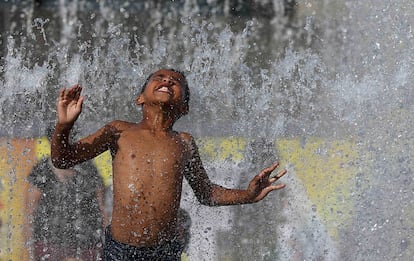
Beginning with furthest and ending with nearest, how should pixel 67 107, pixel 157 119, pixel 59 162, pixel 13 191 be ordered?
1. pixel 13 191
2. pixel 157 119
3. pixel 59 162
4. pixel 67 107

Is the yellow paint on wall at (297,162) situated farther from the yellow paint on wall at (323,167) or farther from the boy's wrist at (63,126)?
the boy's wrist at (63,126)

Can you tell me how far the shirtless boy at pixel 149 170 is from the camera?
8.61 feet

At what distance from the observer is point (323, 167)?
393cm

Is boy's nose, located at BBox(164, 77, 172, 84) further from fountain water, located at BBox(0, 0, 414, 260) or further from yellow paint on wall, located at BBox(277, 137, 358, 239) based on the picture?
yellow paint on wall, located at BBox(277, 137, 358, 239)

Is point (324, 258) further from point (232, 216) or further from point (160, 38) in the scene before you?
point (160, 38)

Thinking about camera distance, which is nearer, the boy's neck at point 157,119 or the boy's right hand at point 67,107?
the boy's right hand at point 67,107

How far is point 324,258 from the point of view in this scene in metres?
3.77

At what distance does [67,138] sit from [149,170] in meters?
0.34

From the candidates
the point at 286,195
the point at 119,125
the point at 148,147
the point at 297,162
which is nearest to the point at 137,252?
the point at 148,147

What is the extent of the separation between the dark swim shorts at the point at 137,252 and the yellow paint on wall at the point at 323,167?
1.39 m

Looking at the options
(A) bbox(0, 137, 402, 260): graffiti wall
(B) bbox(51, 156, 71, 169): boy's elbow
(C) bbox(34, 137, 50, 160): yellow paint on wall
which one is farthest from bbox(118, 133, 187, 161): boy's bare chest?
(C) bbox(34, 137, 50, 160): yellow paint on wall

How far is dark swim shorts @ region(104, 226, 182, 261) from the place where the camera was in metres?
2.62

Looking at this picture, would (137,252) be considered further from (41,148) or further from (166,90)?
(41,148)

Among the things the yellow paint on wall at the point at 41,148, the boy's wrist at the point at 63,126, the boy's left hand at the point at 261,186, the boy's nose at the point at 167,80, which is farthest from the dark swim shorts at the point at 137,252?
the yellow paint on wall at the point at 41,148
